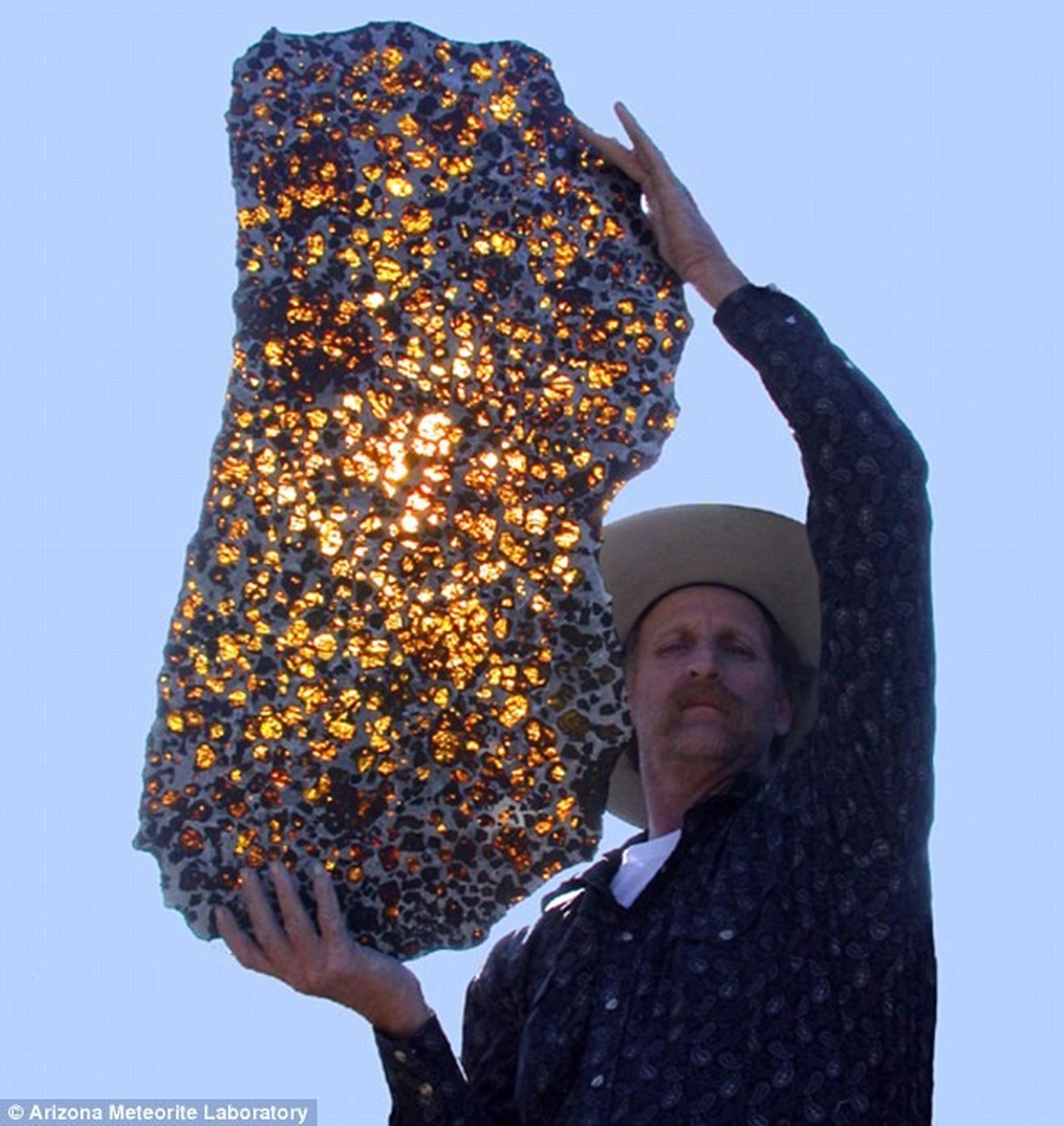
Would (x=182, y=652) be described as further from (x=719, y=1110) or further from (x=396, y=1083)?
(x=719, y=1110)

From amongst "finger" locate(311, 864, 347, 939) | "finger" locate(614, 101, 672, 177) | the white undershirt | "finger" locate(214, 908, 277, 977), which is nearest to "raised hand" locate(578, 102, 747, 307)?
"finger" locate(614, 101, 672, 177)

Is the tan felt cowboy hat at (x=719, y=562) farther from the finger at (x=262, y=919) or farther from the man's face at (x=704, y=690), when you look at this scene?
the finger at (x=262, y=919)

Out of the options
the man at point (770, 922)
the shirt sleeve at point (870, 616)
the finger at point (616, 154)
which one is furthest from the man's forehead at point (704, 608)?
the finger at point (616, 154)

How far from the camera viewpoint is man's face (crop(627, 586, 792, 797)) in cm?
288

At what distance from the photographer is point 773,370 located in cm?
264

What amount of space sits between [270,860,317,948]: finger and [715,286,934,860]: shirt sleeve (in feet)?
2.04

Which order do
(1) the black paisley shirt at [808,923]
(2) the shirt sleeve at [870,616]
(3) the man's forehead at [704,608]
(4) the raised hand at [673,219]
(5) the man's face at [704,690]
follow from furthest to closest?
1. (3) the man's forehead at [704,608]
2. (5) the man's face at [704,690]
3. (4) the raised hand at [673,219]
4. (2) the shirt sleeve at [870,616]
5. (1) the black paisley shirt at [808,923]

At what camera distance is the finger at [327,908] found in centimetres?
251

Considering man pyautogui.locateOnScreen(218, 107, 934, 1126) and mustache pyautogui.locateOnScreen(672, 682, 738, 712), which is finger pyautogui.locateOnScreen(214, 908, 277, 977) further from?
mustache pyautogui.locateOnScreen(672, 682, 738, 712)

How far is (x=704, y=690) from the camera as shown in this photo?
2.89 metres

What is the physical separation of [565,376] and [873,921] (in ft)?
2.42

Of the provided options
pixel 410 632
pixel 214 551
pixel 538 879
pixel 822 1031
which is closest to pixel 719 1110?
pixel 822 1031

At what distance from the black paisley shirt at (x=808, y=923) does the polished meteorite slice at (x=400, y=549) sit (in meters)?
0.14

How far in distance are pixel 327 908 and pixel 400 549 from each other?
16.8 inches
